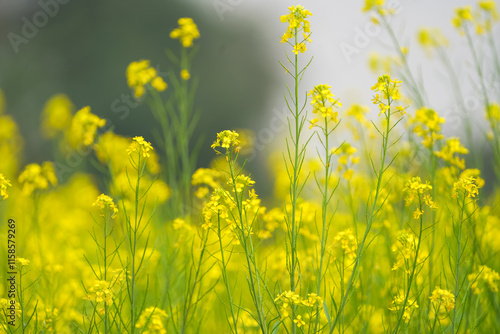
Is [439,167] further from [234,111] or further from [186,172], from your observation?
[234,111]

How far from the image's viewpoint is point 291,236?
1.74m

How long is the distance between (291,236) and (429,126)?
36.4 inches

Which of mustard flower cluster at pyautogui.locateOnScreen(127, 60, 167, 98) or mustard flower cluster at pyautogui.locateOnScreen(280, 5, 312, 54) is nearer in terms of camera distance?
mustard flower cluster at pyautogui.locateOnScreen(280, 5, 312, 54)

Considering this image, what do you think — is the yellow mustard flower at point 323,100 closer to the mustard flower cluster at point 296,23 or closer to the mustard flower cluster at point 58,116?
the mustard flower cluster at point 296,23

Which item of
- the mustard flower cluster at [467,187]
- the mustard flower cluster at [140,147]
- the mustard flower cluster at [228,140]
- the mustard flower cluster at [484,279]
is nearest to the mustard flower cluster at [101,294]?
the mustard flower cluster at [140,147]

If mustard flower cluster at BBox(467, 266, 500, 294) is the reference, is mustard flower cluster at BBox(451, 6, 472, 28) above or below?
above

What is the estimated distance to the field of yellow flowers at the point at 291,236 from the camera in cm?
162

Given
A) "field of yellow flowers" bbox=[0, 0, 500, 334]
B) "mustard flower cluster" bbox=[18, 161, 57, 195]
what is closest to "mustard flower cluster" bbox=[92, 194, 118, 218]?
"field of yellow flowers" bbox=[0, 0, 500, 334]

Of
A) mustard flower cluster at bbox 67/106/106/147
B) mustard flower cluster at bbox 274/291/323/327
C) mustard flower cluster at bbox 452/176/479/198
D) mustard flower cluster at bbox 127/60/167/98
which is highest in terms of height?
mustard flower cluster at bbox 127/60/167/98

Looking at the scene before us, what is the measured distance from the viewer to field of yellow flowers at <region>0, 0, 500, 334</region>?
1.62m

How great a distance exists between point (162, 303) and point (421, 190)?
1.23 m

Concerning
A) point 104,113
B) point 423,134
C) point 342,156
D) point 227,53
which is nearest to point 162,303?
point 342,156

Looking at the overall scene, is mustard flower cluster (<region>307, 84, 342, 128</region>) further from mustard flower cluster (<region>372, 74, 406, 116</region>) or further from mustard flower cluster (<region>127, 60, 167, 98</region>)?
mustard flower cluster (<region>127, 60, 167, 98</region>)

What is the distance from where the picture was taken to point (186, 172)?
265 cm
